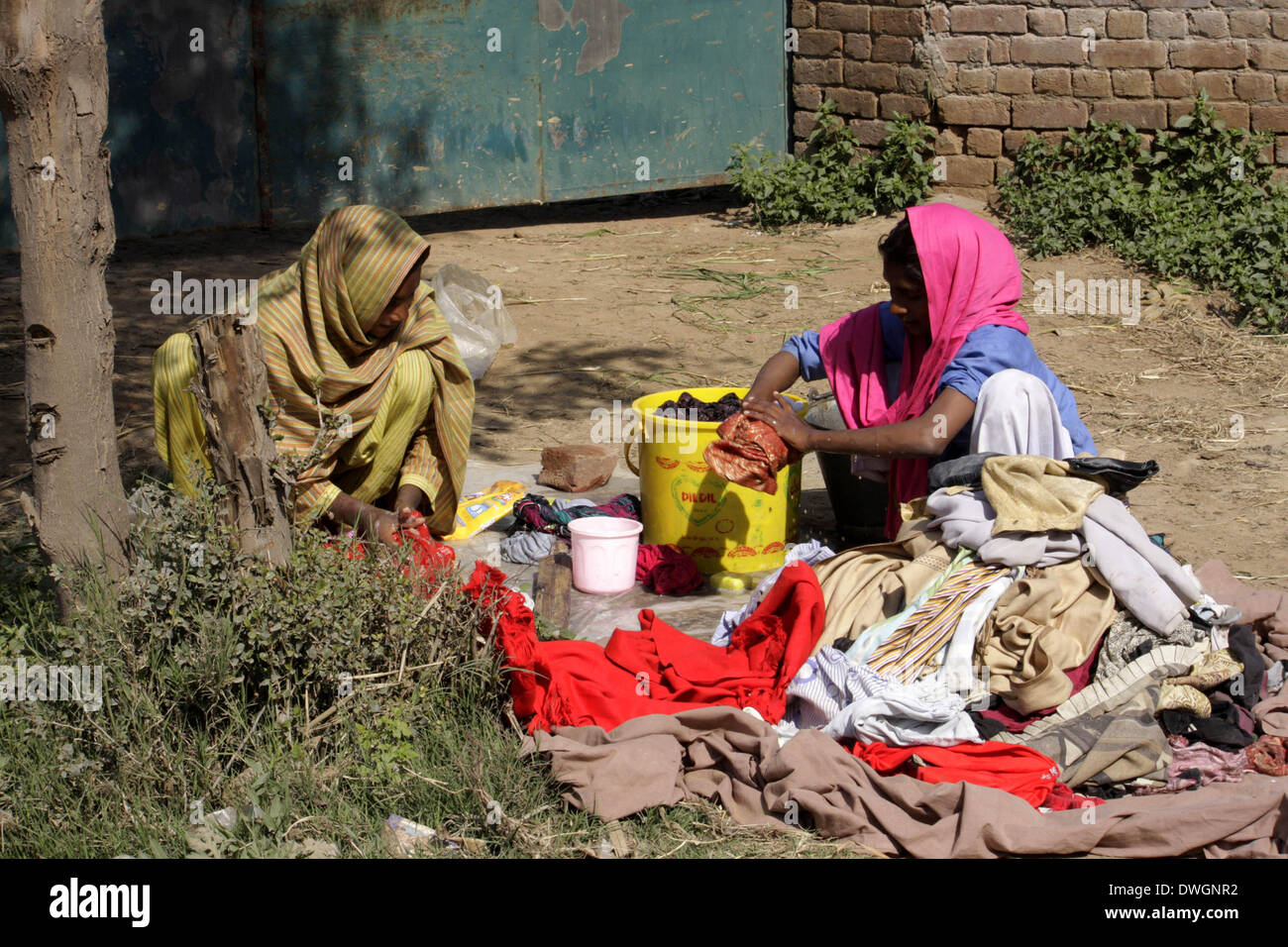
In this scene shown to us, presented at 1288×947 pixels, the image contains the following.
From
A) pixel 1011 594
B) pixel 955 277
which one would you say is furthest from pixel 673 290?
pixel 1011 594

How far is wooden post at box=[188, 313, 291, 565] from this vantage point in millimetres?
2814

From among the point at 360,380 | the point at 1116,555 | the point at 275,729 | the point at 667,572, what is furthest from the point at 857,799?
the point at 360,380

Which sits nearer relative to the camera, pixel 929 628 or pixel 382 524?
pixel 929 628

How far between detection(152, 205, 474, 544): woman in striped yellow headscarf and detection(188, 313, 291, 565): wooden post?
671 mm

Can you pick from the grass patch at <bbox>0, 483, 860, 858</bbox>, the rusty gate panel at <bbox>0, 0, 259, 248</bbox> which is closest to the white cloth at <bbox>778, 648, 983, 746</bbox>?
the grass patch at <bbox>0, 483, 860, 858</bbox>

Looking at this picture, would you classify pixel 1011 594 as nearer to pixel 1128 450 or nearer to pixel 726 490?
pixel 726 490

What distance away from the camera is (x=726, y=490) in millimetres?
4047

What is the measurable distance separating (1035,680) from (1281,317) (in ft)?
14.5

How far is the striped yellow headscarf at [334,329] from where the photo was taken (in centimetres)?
388

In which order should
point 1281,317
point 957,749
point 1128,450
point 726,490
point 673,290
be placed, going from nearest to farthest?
point 957,749, point 726,490, point 1128,450, point 1281,317, point 673,290

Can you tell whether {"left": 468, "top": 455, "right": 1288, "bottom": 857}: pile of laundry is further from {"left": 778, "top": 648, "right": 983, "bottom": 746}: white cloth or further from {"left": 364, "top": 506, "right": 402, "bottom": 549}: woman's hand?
{"left": 364, "top": 506, "right": 402, "bottom": 549}: woman's hand

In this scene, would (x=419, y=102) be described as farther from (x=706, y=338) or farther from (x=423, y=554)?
(x=423, y=554)

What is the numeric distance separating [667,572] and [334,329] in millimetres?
1273

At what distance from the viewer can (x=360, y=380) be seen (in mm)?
4012
